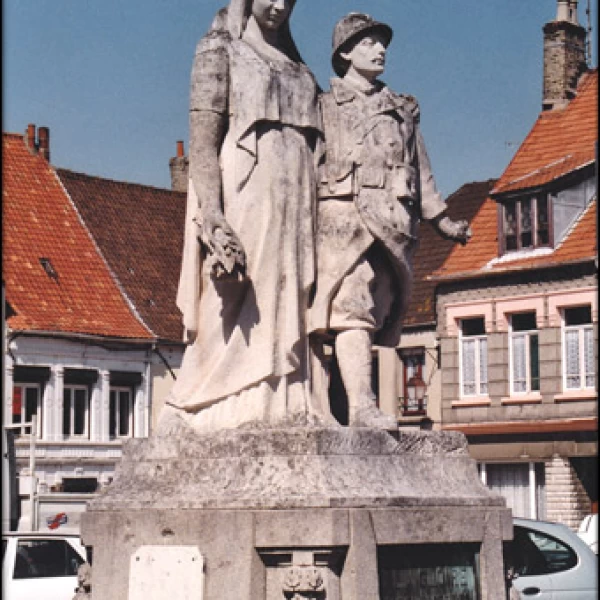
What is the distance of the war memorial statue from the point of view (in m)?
8.65

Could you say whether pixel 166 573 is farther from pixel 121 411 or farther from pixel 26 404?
pixel 121 411

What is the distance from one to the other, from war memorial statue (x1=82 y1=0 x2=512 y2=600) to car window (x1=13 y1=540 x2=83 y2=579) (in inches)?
406

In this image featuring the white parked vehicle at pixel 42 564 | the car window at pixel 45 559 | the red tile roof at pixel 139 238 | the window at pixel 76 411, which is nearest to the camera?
the white parked vehicle at pixel 42 564

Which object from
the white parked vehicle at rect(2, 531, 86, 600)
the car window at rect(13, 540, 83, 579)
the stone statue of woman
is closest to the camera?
the stone statue of woman

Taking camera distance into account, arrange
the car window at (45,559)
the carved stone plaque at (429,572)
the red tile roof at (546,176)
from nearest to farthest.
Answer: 1. the carved stone plaque at (429,572)
2. the car window at (45,559)
3. the red tile roof at (546,176)

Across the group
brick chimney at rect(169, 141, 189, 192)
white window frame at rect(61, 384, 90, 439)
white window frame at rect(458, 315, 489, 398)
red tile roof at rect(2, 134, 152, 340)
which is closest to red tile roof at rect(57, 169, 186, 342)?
red tile roof at rect(2, 134, 152, 340)

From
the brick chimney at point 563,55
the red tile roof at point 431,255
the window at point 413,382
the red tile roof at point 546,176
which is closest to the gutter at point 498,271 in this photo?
the red tile roof at point 546,176

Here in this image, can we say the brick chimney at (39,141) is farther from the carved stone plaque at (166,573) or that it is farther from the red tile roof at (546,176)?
the carved stone plaque at (166,573)

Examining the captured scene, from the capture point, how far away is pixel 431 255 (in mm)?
47625

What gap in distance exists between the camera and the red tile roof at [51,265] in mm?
44625

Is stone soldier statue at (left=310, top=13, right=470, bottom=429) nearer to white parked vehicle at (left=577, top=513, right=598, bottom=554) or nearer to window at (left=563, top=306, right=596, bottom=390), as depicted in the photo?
white parked vehicle at (left=577, top=513, right=598, bottom=554)

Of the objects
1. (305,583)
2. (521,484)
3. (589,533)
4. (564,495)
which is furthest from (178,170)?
(305,583)

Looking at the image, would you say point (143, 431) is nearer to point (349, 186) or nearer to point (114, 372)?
point (114, 372)

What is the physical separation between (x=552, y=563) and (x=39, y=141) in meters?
34.7
